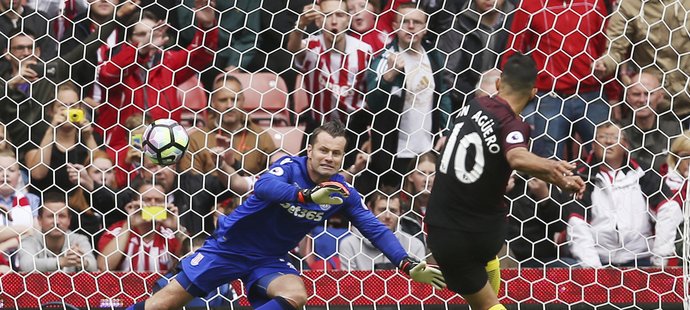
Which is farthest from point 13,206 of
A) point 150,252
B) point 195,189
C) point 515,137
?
point 515,137

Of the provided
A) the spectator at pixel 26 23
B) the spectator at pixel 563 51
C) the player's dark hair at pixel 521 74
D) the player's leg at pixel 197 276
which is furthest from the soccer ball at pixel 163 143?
the spectator at pixel 563 51

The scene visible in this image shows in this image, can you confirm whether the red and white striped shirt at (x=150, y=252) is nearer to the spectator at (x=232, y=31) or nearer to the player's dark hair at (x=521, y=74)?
the spectator at (x=232, y=31)

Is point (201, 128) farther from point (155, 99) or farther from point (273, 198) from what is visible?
point (273, 198)

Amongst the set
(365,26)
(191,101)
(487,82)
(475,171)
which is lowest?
(191,101)

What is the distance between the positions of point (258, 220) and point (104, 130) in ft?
7.33

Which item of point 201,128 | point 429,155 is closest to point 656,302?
point 429,155

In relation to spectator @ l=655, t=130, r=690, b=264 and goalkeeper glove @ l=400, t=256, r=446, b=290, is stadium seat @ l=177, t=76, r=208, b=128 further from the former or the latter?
spectator @ l=655, t=130, r=690, b=264

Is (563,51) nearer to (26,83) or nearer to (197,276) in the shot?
(197,276)

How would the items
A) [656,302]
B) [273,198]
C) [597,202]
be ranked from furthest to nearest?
[597,202] < [656,302] < [273,198]

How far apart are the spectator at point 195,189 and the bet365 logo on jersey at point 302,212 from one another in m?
1.77

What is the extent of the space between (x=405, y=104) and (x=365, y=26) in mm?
593

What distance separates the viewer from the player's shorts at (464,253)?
5930 mm

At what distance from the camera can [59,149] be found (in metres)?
8.48

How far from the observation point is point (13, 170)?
8.28 metres
